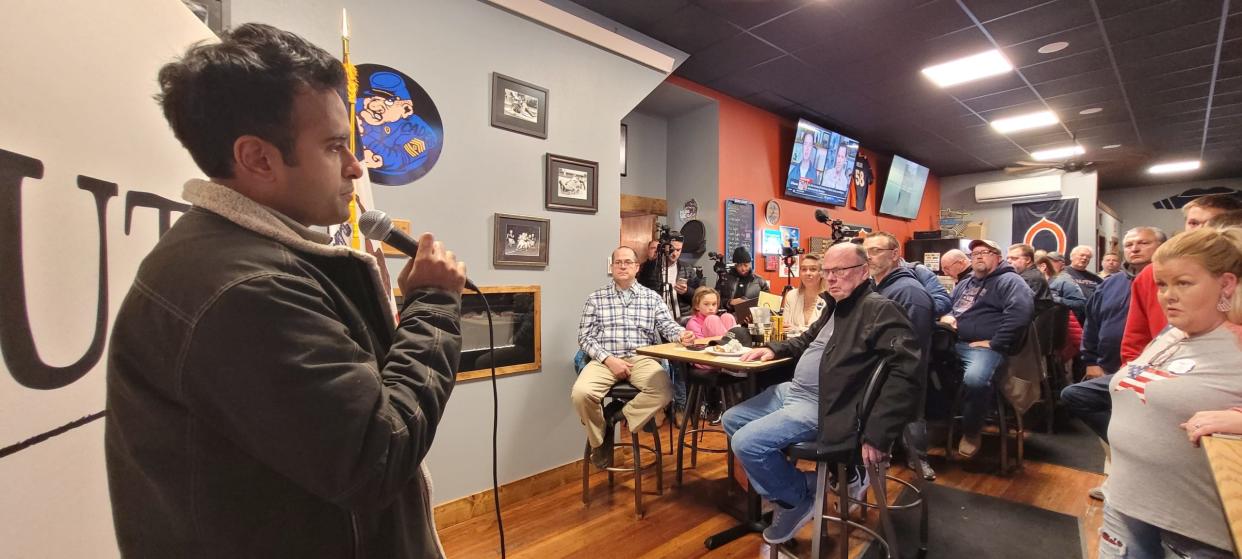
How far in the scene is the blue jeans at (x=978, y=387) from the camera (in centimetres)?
324

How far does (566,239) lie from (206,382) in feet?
8.54

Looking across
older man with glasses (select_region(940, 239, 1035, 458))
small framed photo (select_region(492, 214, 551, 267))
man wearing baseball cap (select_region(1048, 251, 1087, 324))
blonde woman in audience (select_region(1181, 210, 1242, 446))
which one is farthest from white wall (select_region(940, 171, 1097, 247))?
blonde woman in audience (select_region(1181, 210, 1242, 446))

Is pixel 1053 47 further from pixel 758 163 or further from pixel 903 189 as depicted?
pixel 903 189

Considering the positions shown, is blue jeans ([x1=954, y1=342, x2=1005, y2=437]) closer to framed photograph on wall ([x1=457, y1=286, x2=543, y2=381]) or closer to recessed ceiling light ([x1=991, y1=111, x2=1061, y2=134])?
framed photograph on wall ([x1=457, y1=286, x2=543, y2=381])

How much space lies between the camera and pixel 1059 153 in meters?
7.33

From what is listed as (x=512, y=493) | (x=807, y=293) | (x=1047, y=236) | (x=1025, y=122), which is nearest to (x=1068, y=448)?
(x=807, y=293)

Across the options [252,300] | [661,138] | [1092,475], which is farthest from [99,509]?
[661,138]

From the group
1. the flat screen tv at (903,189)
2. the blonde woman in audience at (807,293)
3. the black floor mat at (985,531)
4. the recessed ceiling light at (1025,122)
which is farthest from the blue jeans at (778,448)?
the flat screen tv at (903,189)

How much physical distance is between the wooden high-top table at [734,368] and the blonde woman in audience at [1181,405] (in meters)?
1.16

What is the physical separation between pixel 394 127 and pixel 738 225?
3621 mm

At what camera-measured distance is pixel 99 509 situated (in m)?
0.78

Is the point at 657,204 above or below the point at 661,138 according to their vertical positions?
below

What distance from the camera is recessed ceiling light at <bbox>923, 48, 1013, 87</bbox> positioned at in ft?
13.8

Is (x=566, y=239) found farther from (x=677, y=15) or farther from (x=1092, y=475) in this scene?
(x=1092, y=475)
